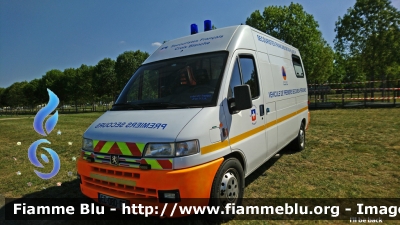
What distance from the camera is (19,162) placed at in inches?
280

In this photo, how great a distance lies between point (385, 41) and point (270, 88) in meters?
25.3

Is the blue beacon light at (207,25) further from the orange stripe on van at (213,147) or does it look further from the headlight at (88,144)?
the headlight at (88,144)

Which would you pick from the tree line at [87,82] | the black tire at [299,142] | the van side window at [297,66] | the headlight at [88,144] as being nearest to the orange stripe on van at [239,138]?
the headlight at [88,144]

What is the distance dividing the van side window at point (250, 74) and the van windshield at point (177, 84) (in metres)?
0.43

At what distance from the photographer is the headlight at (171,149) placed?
2846 millimetres

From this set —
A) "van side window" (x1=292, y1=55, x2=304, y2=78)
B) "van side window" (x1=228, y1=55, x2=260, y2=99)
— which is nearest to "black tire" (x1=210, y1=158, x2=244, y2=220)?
"van side window" (x1=228, y1=55, x2=260, y2=99)

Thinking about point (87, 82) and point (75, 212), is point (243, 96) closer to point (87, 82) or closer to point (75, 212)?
point (75, 212)

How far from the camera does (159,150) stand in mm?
2879

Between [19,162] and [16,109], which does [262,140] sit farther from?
[16,109]

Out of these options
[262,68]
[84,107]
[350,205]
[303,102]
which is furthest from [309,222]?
[84,107]

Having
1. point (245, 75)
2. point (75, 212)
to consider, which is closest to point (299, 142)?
point (245, 75)

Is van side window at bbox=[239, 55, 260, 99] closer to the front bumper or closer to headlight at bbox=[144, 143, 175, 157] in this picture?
the front bumper

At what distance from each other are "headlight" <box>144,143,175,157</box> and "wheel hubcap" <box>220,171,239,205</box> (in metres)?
0.86

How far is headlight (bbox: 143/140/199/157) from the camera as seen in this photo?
9.34 feet
